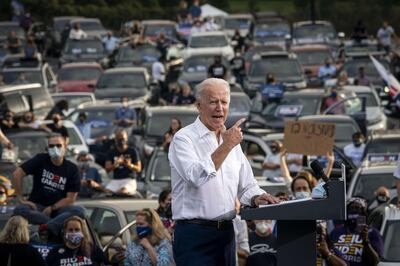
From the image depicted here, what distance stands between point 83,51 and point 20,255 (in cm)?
3449

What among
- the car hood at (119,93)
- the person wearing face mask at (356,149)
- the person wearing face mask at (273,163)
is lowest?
the car hood at (119,93)

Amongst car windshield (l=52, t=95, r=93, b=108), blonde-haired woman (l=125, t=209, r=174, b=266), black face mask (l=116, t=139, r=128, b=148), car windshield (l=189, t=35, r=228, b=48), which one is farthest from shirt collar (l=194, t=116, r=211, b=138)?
car windshield (l=189, t=35, r=228, b=48)

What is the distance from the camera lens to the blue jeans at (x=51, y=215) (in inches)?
559

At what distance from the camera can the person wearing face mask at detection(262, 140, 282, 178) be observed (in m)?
21.3

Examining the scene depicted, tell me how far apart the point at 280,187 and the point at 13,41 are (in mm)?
31541

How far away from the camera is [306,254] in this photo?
832cm

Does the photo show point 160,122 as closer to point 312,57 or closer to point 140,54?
point 312,57

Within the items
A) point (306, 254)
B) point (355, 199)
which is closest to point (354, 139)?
point (355, 199)

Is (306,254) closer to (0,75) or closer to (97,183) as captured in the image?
(97,183)

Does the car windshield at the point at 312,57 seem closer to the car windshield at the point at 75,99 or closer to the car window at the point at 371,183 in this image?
the car windshield at the point at 75,99

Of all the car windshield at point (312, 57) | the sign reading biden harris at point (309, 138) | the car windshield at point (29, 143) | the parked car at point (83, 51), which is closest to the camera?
the sign reading biden harris at point (309, 138)

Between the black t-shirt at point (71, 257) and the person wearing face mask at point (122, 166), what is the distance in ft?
21.4

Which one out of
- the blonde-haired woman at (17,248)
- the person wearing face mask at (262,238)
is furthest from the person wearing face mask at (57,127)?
the blonde-haired woman at (17,248)

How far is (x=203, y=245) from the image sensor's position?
8.88 metres
